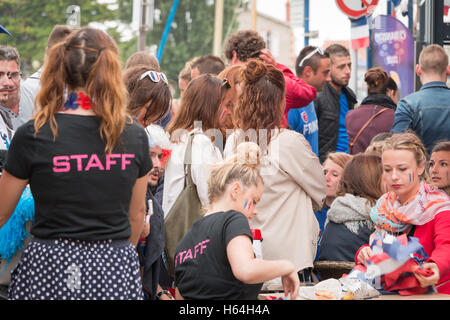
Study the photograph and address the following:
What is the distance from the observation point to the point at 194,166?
4.73 meters

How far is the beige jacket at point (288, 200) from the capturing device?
4.66 meters

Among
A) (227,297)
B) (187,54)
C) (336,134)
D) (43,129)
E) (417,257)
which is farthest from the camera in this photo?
(187,54)

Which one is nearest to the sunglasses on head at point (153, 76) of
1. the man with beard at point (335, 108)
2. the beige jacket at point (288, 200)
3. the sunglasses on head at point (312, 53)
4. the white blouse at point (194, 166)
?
the white blouse at point (194, 166)

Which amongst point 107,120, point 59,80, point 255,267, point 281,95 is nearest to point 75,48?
point 59,80

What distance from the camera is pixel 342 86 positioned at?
7836 millimetres

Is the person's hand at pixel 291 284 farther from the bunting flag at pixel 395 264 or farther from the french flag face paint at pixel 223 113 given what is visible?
the french flag face paint at pixel 223 113

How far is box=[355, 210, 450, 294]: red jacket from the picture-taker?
4004 millimetres

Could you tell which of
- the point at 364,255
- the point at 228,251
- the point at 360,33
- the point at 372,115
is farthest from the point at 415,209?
the point at 360,33

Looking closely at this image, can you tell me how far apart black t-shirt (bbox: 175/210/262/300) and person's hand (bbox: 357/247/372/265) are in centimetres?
84

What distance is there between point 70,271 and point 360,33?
29.2 ft

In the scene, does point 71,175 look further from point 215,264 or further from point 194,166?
point 194,166

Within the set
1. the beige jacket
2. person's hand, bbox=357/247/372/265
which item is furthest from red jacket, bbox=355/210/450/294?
the beige jacket

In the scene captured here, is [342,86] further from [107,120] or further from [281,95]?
[107,120]

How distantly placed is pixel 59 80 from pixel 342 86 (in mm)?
5164
